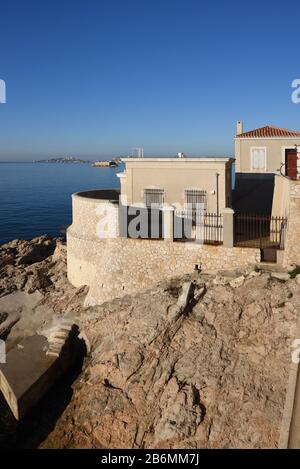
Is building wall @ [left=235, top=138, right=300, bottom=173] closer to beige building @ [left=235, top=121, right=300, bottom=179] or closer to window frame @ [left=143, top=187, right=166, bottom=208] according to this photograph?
beige building @ [left=235, top=121, right=300, bottom=179]

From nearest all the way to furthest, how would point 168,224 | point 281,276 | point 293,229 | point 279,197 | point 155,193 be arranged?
point 281,276 → point 293,229 → point 168,224 → point 279,197 → point 155,193

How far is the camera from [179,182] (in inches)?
774

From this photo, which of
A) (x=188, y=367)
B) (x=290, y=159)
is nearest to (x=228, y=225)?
(x=188, y=367)

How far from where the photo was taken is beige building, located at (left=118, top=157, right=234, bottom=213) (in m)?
19.1

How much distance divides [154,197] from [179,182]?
5.36ft

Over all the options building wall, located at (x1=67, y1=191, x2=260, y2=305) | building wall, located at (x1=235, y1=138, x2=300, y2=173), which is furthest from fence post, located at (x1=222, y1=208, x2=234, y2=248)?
building wall, located at (x1=235, y1=138, x2=300, y2=173)

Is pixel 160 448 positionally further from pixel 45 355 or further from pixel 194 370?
pixel 45 355

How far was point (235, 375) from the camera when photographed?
487 inches

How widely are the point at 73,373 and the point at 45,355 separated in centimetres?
138

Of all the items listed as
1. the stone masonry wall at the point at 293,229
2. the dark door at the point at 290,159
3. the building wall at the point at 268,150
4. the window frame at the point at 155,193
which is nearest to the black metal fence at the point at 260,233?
the stone masonry wall at the point at 293,229

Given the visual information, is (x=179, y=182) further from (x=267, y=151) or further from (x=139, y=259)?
(x=267, y=151)

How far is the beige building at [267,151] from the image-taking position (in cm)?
2242

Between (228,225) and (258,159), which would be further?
(258,159)

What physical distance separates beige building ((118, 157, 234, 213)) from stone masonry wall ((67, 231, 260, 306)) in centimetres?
332
